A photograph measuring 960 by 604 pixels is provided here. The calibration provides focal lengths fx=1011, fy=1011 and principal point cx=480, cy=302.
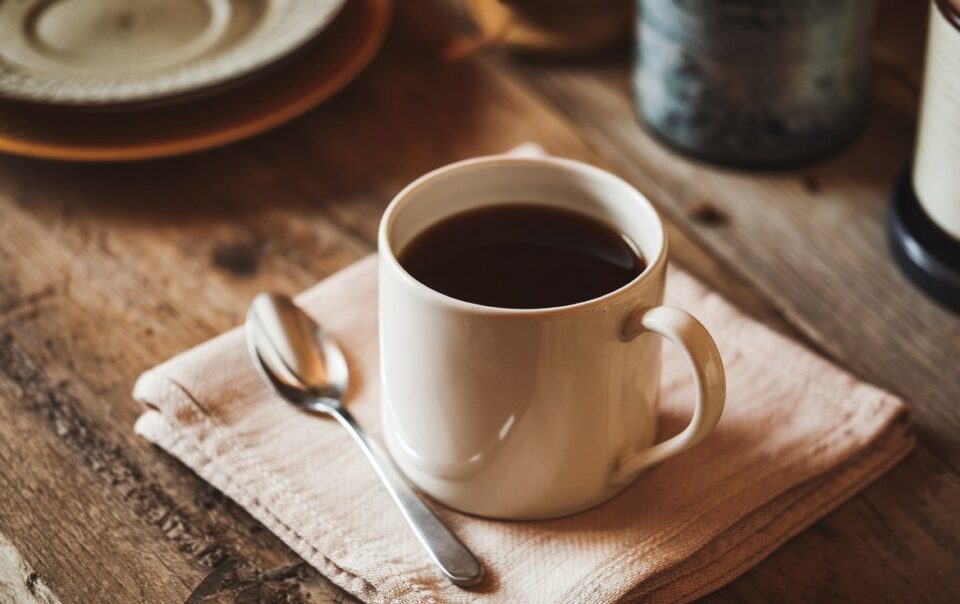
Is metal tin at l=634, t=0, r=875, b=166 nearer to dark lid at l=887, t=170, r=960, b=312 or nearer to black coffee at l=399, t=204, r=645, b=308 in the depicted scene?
dark lid at l=887, t=170, r=960, b=312

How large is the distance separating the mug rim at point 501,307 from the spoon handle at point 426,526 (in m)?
0.11

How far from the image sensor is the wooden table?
53 centimetres

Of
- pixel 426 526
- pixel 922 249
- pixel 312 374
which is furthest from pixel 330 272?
pixel 922 249

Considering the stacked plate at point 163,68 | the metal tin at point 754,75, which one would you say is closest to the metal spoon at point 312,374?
the stacked plate at point 163,68

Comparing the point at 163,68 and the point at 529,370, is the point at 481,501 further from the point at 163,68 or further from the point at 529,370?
the point at 163,68

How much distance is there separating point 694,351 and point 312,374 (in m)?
0.24

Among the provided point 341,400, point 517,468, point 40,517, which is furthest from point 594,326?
point 40,517

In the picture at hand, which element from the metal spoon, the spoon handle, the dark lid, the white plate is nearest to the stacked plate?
the white plate

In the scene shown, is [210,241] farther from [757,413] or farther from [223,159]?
[757,413]

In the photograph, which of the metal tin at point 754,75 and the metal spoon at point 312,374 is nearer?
the metal spoon at point 312,374

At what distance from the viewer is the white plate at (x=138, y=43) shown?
75cm

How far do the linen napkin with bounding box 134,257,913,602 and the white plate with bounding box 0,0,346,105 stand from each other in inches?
9.7

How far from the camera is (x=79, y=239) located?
74 cm

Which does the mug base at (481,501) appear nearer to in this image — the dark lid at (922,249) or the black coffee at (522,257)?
the black coffee at (522,257)
